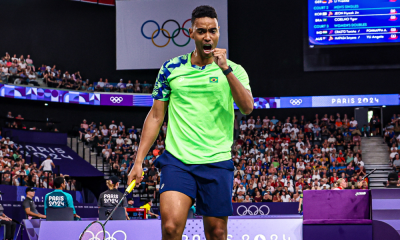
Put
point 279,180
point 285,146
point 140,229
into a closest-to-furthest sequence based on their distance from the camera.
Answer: point 140,229
point 279,180
point 285,146

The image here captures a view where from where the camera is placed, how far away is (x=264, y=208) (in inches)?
677

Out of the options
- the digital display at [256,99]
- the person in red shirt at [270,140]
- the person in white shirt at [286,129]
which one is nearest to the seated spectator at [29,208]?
the digital display at [256,99]

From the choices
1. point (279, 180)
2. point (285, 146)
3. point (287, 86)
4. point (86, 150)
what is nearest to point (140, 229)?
point (279, 180)

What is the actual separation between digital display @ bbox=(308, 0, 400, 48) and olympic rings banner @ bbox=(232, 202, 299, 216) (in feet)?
29.1

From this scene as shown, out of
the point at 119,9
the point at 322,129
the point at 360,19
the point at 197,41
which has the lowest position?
the point at 322,129

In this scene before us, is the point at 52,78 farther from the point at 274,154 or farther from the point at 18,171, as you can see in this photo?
the point at 274,154

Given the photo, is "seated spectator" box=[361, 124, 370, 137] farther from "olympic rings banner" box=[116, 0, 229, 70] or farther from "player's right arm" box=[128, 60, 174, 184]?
"player's right arm" box=[128, 60, 174, 184]

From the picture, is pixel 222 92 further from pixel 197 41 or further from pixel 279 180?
pixel 279 180

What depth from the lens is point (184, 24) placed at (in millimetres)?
28609

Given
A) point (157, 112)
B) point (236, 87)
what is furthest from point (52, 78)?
point (236, 87)

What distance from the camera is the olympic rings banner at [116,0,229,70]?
28.1m

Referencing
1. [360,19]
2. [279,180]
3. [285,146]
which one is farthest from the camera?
[285,146]

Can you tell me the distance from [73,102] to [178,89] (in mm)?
23716

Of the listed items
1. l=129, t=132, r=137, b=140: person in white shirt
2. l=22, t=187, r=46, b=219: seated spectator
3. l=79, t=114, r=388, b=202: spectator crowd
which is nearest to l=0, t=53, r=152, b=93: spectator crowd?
l=79, t=114, r=388, b=202: spectator crowd
